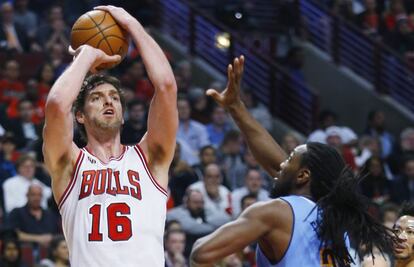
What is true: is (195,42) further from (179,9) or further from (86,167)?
(86,167)

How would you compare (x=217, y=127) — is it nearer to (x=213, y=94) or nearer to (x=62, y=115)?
(x=213, y=94)

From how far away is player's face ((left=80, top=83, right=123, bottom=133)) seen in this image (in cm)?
588

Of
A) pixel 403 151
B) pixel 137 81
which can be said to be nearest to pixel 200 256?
pixel 137 81

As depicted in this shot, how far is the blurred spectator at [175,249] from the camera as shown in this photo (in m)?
10.4

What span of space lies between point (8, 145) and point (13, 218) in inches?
49.2

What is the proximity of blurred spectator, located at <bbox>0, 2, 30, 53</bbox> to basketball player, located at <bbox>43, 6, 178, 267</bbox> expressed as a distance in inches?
330

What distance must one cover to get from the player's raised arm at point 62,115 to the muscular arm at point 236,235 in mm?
912

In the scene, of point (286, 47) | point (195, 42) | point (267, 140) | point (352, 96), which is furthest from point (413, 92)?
point (267, 140)

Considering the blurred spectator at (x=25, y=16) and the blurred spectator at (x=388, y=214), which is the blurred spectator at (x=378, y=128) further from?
the blurred spectator at (x=25, y=16)

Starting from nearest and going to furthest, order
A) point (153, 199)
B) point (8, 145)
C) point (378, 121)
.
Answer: point (153, 199) → point (8, 145) → point (378, 121)

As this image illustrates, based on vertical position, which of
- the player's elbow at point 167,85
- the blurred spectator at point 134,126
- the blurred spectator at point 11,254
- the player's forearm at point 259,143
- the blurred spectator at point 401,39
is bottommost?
the blurred spectator at point 401,39

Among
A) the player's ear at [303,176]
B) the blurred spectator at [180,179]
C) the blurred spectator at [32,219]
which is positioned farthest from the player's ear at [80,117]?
the blurred spectator at [180,179]

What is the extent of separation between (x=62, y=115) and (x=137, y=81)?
8686 millimetres

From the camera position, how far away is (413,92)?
16.5 meters
